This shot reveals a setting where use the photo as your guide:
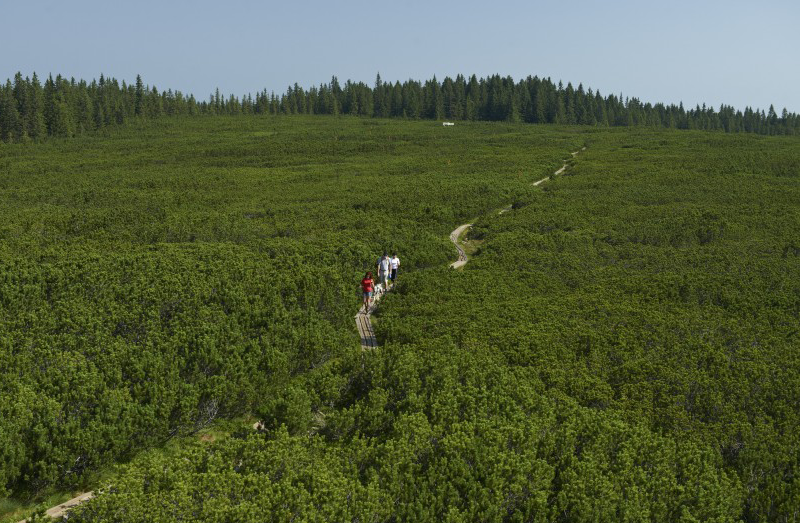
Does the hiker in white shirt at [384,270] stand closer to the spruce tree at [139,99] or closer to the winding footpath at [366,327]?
the winding footpath at [366,327]

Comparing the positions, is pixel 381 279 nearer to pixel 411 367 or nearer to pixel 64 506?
pixel 411 367

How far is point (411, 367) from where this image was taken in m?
14.8

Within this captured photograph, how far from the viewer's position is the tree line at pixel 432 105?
410ft

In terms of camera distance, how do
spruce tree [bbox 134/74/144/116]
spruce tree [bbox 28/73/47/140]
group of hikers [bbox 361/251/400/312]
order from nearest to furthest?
group of hikers [bbox 361/251/400/312]
spruce tree [bbox 28/73/47/140]
spruce tree [bbox 134/74/144/116]

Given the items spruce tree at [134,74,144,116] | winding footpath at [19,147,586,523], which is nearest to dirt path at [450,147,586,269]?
winding footpath at [19,147,586,523]

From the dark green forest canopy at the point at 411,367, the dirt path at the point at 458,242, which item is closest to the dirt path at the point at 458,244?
the dirt path at the point at 458,242

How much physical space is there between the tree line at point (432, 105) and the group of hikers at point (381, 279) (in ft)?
350

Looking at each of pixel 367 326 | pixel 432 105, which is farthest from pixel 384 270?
pixel 432 105

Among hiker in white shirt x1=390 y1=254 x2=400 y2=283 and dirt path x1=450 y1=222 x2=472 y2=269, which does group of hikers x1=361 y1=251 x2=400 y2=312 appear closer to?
hiker in white shirt x1=390 y1=254 x2=400 y2=283

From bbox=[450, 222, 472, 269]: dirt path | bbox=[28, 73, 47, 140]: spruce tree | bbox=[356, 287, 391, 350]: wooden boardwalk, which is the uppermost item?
bbox=[28, 73, 47, 140]: spruce tree

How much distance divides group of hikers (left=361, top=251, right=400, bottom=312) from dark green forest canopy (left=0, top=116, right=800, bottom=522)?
2.56 ft

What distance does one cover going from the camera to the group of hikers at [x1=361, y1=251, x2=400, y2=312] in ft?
76.7

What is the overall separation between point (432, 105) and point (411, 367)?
14581cm

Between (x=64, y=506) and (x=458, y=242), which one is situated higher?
(x=458, y=242)
